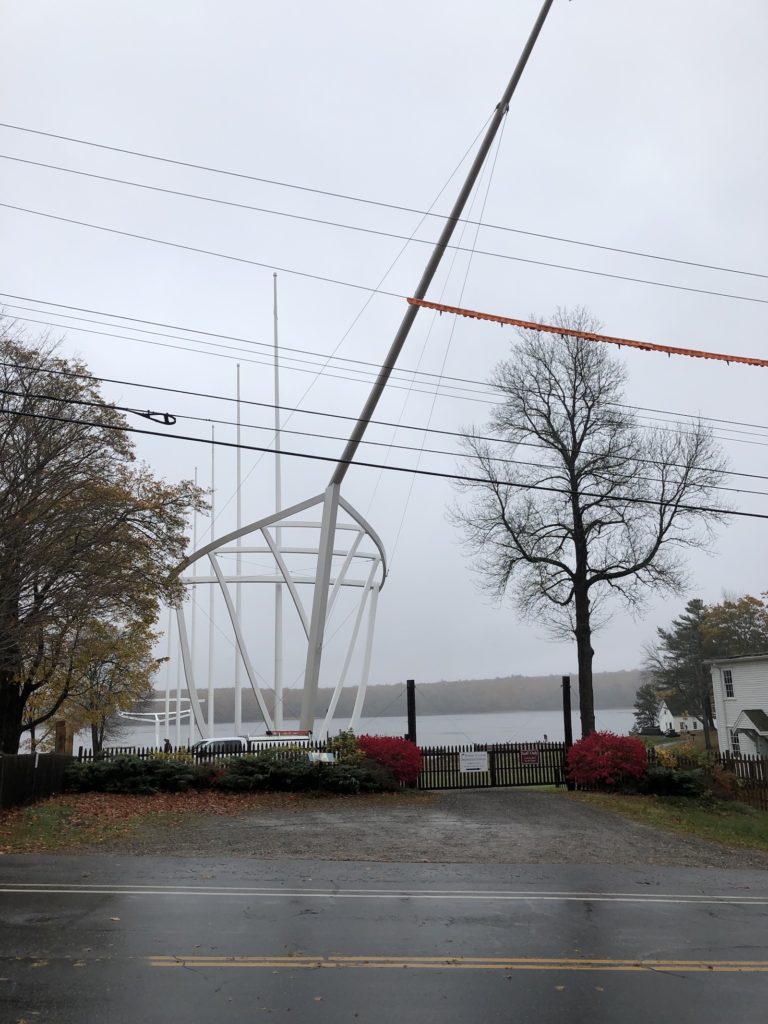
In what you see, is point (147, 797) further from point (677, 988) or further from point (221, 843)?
point (677, 988)

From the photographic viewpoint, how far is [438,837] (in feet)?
52.9

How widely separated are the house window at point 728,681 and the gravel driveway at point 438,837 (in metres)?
28.3

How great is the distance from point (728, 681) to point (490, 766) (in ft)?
85.0

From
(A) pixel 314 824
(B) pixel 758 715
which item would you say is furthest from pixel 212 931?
(B) pixel 758 715

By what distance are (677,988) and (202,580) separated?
89.5 feet

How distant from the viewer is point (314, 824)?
17.3m

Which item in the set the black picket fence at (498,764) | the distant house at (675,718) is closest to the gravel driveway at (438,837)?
the black picket fence at (498,764)

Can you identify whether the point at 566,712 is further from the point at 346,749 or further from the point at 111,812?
the point at 111,812

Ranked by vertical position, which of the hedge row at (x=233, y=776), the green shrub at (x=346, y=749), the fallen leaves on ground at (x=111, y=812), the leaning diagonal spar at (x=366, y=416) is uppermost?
the leaning diagonal spar at (x=366, y=416)

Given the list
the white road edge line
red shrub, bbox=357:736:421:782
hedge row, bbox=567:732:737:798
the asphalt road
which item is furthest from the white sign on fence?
the white road edge line

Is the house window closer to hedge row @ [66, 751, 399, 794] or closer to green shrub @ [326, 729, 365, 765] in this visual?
hedge row @ [66, 751, 399, 794]

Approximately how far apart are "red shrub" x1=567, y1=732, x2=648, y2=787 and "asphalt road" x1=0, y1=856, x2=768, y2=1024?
9.90 meters

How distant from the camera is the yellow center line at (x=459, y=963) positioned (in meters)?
7.72

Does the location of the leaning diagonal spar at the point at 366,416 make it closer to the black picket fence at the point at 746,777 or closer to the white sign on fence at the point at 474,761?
the white sign on fence at the point at 474,761
